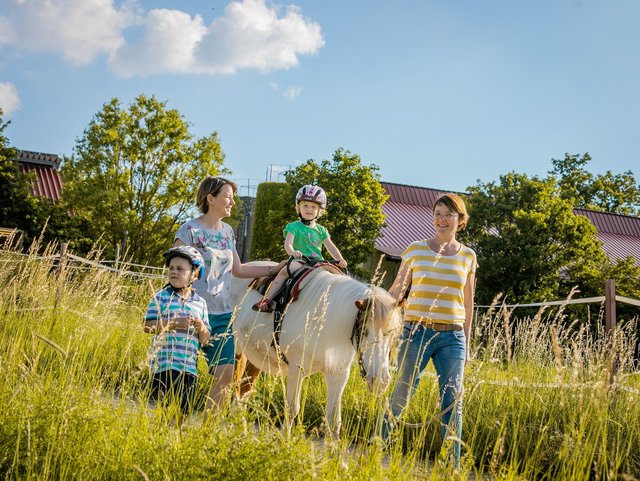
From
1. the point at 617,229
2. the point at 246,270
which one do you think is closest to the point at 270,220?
the point at 246,270

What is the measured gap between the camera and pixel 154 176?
2569 cm

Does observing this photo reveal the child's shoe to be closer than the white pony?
No

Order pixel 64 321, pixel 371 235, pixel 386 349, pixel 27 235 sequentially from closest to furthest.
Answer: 1. pixel 386 349
2. pixel 64 321
3. pixel 27 235
4. pixel 371 235

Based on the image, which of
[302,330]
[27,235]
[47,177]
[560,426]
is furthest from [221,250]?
[47,177]

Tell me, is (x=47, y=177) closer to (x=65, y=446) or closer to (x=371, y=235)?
(x=371, y=235)

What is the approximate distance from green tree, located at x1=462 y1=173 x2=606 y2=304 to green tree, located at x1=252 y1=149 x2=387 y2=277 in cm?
431

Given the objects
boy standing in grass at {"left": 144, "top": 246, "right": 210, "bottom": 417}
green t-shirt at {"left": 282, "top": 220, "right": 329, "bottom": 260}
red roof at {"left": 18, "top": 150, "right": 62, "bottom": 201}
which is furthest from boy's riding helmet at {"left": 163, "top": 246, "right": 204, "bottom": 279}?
→ red roof at {"left": 18, "top": 150, "right": 62, "bottom": 201}

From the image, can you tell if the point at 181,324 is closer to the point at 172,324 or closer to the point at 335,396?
the point at 172,324

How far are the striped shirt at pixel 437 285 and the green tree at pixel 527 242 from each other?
1279 centimetres

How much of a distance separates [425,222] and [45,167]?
1688cm

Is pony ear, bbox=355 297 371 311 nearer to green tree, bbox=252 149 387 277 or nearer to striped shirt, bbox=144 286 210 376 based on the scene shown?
striped shirt, bbox=144 286 210 376

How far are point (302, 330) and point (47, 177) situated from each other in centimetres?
2640

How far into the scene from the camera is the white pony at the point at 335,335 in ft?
12.8

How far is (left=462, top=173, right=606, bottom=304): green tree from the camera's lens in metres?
16.9
